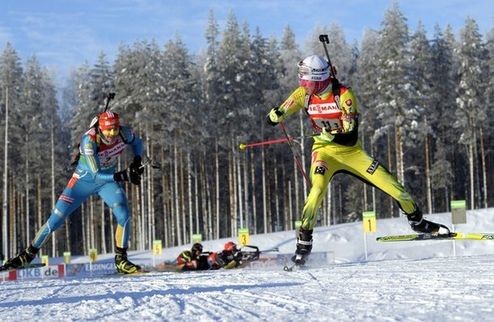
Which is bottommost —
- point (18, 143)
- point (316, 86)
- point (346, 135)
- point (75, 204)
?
point (75, 204)

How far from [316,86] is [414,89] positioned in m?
37.3

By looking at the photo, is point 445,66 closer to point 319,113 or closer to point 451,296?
point 319,113

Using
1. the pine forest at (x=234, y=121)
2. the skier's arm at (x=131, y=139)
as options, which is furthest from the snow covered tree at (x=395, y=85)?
the skier's arm at (x=131, y=139)

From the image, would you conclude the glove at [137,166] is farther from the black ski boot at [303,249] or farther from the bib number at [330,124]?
the bib number at [330,124]

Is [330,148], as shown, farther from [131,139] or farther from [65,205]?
[65,205]

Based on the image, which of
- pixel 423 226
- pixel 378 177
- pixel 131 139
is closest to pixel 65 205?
pixel 131 139

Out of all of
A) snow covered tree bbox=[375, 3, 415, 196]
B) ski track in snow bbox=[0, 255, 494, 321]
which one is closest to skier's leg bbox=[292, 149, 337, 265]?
ski track in snow bbox=[0, 255, 494, 321]

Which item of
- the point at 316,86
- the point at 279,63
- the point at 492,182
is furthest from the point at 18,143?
the point at 316,86

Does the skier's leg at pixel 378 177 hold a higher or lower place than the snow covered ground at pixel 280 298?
higher

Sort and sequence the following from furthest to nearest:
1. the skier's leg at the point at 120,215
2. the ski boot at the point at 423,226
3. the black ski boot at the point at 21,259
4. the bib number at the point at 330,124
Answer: the skier's leg at the point at 120,215, the black ski boot at the point at 21,259, the ski boot at the point at 423,226, the bib number at the point at 330,124

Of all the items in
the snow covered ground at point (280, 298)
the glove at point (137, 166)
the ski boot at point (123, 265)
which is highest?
the glove at point (137, 166)

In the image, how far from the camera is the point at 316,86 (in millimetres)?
8641

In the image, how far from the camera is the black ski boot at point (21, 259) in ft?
32.4

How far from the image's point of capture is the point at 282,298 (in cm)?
494
